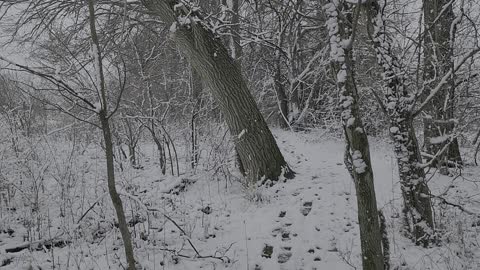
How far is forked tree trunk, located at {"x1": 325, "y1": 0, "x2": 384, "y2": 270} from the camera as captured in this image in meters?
2.36

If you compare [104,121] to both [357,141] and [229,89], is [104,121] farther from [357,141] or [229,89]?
A: [229,89]

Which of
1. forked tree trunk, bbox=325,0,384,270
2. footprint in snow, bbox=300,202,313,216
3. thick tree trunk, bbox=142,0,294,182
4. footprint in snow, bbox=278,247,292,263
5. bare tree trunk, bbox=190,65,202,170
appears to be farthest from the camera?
bare tree trunk, bbox=190,65,202,170

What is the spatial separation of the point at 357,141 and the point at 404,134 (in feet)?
4.36

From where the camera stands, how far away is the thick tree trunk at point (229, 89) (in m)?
4.81

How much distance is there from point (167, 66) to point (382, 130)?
725 centimetres

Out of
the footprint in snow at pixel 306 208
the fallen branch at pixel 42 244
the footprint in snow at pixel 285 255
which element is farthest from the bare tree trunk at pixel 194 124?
the footprint in snow at pixel 285 255

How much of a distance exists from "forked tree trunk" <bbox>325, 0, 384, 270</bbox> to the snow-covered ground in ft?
2.18

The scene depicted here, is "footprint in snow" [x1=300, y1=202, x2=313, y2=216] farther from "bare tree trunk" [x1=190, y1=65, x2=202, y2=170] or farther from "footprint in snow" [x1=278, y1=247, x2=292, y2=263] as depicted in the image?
"bare tree trunk" [x1=190, y1=65, x2=202, y2=170]

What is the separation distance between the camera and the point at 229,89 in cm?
497

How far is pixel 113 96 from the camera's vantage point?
282 inches

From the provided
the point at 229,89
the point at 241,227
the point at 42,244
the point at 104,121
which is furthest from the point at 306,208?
the point at 42,244

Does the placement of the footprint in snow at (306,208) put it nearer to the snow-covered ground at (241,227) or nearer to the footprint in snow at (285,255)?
the snow-covered ground at (241,227)

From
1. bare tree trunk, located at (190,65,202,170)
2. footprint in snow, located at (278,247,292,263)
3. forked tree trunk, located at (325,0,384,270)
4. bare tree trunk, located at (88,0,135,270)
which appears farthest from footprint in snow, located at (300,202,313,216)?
bare tree trunk, located at (88,0,135,270)

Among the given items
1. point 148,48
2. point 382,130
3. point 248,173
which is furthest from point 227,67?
point 382,130
